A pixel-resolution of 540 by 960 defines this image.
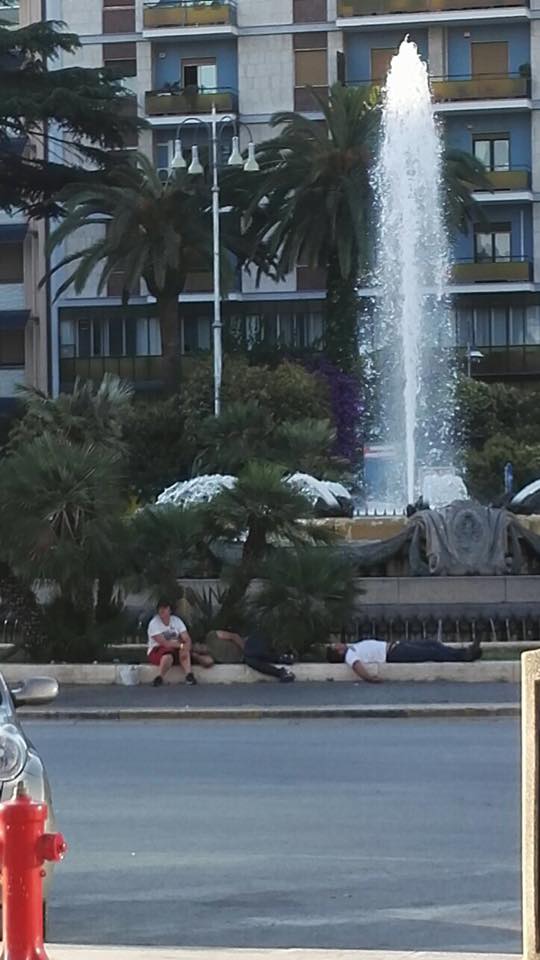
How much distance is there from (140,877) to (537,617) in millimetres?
17030

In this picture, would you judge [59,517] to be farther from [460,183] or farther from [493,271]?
[493,271]

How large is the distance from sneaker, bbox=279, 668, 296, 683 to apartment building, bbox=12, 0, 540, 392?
4820 centimetres

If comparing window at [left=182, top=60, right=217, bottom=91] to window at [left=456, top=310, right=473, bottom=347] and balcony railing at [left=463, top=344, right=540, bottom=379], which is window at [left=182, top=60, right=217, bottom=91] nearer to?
window at [left=456, top=310, right=473, bottom=347]

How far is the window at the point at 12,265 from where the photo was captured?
74.6 meters

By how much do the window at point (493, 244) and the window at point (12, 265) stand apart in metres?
16.2

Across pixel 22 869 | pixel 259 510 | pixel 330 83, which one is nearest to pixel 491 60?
pixel 330 83

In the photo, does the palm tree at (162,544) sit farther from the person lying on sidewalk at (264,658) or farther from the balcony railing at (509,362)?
the balcony railing at (509,362)

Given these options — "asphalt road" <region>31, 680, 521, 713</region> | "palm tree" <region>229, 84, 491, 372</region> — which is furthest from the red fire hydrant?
"palm tree" <region>229, 84, 491, 372</region>

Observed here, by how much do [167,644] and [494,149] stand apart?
51814mm

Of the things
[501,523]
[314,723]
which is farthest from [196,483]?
[314,723]

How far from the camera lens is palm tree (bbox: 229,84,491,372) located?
57125mm

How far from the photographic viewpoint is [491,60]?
72.6m

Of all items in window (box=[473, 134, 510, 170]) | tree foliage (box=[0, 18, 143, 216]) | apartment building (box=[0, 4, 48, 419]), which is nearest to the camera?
→ tree foliage (box=[0, 18, 143, 216])

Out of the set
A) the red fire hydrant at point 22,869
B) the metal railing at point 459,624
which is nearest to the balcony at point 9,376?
the metal railing at point 459,624
